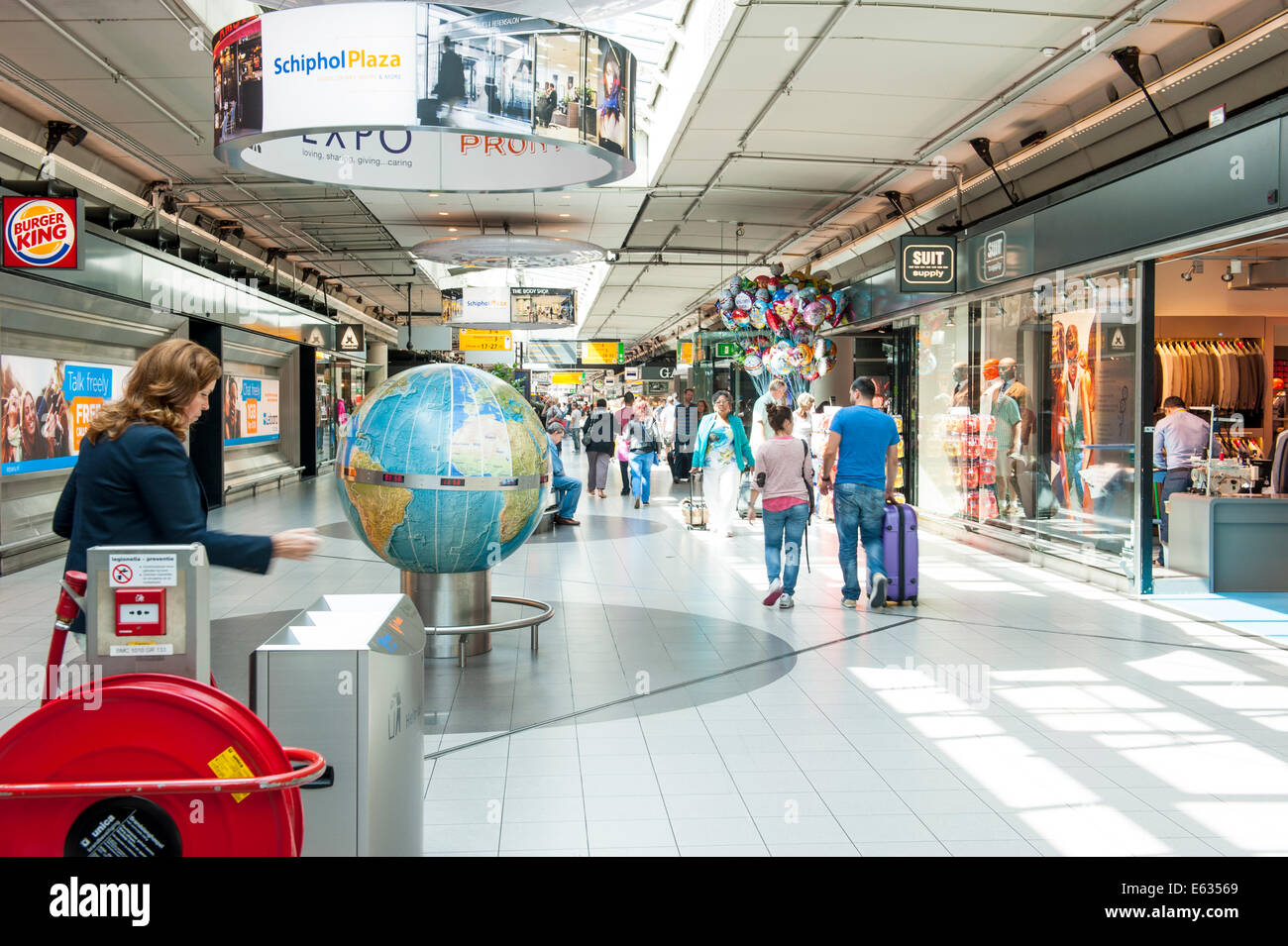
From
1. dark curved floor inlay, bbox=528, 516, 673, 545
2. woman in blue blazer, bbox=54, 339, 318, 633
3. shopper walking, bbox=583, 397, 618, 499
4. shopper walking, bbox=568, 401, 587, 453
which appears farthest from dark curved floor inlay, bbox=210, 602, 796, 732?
shopper walking, bbox=568, 401, 587, 453

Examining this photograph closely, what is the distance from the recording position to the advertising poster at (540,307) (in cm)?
2200

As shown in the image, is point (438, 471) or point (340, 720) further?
point (438, 471)

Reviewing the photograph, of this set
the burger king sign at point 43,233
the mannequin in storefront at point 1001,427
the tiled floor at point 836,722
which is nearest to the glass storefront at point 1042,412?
the mannequin in storefront at point 1001,427

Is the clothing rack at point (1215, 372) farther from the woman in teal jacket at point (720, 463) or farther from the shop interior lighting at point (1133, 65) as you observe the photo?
the shop interior lighting at point (1133, 65)

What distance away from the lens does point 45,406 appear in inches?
465

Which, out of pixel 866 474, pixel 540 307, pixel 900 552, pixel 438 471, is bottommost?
pixel 900 552

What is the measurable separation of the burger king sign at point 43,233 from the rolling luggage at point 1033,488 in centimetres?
986

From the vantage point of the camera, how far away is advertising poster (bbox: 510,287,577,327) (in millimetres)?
22000

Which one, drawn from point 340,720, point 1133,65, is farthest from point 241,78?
point 1133,65

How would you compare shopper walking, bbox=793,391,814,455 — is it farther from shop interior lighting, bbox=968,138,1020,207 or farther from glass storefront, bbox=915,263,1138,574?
shop interior lighting, bbox=968,138,1020,207

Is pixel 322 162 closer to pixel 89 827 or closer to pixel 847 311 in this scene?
pixel 89 827

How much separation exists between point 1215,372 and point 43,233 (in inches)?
544

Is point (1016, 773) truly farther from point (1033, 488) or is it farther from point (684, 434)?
point (684, 434)
